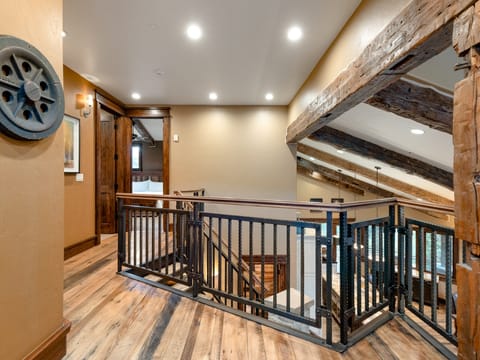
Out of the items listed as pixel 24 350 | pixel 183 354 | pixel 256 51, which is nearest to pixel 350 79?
pixel 256 51

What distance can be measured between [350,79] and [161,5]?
1812 mm

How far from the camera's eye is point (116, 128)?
5.29m

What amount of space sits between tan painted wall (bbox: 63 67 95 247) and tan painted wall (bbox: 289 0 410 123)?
133 inches

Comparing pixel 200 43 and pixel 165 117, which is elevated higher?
pixel 200 43

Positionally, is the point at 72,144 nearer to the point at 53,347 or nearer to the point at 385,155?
the point at 53,347

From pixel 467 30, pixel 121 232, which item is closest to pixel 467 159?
pixel 467 30

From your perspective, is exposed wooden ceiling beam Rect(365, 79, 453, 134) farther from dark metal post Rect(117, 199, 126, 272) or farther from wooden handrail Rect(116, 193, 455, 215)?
dark metal post Rect(117, 199, 126, 272)

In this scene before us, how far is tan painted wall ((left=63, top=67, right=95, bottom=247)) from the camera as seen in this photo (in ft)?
11.9

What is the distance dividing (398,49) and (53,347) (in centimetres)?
286

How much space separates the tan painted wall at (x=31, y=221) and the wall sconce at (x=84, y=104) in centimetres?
254

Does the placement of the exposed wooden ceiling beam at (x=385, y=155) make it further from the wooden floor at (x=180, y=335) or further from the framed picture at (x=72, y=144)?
the framed picture at (x=72, y=144)

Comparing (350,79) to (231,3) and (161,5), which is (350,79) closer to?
(231,3)

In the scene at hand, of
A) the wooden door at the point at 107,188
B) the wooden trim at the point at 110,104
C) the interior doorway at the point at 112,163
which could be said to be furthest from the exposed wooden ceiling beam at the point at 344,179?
the wooden door at the point at 107,188

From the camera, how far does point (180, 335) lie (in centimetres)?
194
